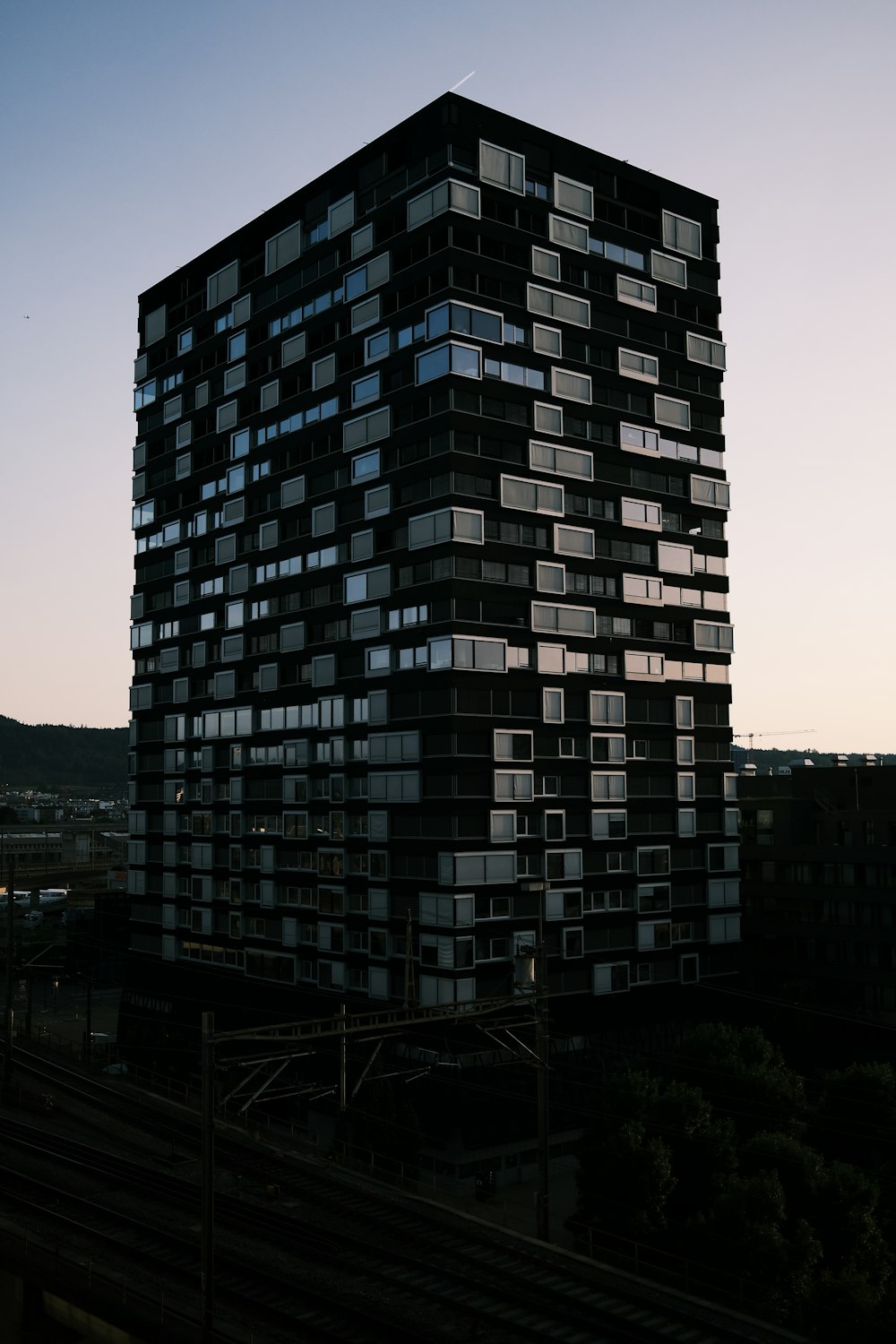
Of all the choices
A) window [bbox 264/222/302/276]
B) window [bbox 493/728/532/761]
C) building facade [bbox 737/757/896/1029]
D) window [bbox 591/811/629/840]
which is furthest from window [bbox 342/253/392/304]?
building facade [bbox 737/757/896/1029]

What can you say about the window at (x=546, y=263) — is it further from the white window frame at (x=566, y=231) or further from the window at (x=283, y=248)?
the window at (x=283, y=248)

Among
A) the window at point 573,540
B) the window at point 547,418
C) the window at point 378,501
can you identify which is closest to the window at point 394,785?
the window at point 378,501

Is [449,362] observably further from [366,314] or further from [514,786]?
[514,786]

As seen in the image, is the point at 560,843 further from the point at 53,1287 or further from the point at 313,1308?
the point at 53,1287

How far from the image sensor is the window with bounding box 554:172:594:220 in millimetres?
84688

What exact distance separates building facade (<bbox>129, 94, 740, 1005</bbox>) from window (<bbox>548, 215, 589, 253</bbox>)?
44cm

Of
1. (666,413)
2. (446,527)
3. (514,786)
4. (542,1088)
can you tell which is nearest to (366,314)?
(446,527)

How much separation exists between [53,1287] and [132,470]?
3184 inches

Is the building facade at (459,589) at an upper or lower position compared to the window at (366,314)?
lower

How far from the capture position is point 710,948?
8775 centimetres

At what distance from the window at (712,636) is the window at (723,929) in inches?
768

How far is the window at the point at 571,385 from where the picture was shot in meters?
82.9

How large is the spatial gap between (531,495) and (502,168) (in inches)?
854

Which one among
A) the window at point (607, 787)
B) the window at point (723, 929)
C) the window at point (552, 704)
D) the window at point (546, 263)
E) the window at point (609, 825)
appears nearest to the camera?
the window at point (552, 704)
